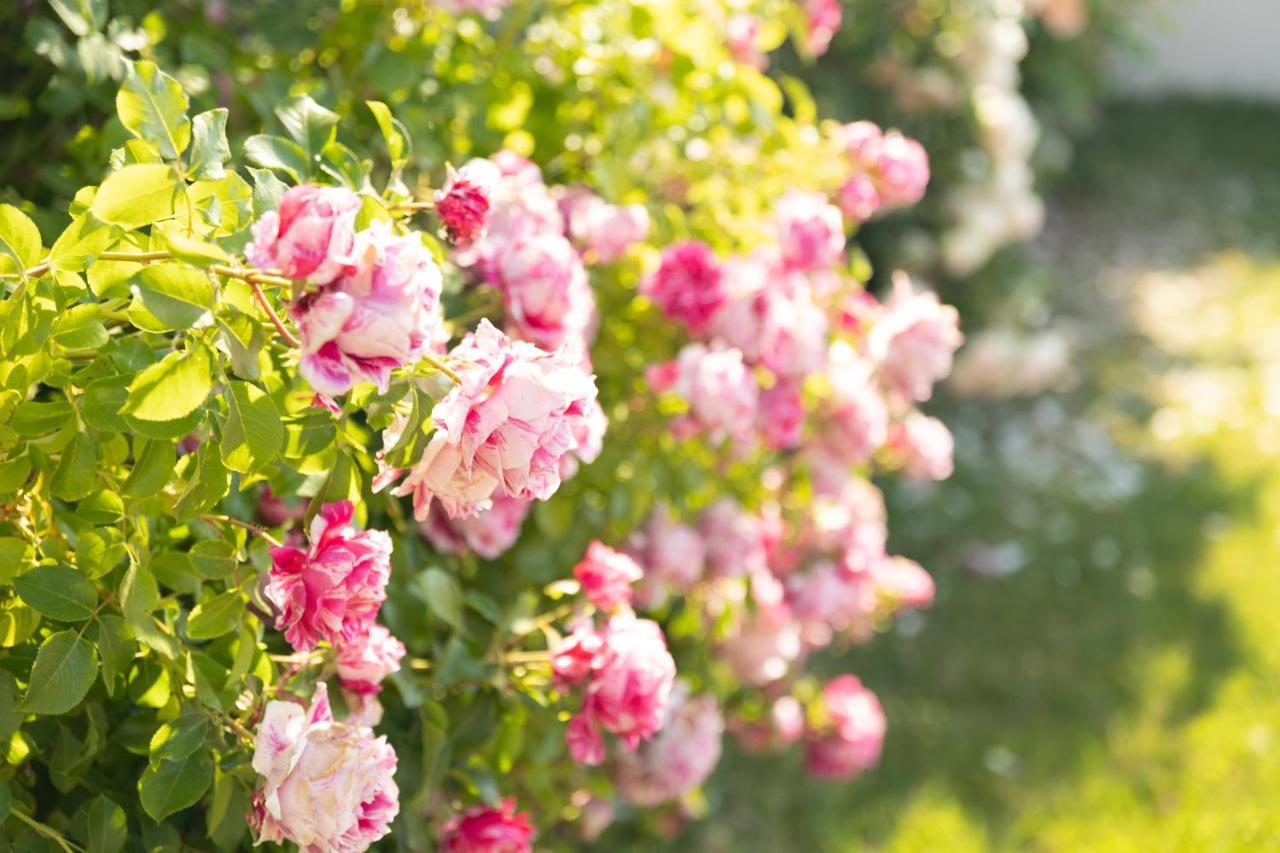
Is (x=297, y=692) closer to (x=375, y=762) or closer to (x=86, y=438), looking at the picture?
(x=375, y=762)

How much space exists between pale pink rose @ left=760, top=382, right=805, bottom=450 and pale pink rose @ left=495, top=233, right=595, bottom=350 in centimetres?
47

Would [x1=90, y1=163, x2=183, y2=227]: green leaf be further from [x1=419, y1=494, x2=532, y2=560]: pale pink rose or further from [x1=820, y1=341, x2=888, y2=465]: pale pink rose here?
[x1=820, y1=341, x2=888, y2=465]: pale pink rose

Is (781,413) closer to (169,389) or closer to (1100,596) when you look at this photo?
(169,389)

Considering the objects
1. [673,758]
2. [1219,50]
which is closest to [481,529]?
[673,758]

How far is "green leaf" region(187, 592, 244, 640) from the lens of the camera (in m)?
1.06

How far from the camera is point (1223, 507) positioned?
11.1 ft

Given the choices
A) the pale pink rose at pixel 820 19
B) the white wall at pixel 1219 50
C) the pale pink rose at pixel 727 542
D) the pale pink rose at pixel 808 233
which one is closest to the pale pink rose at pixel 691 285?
the pale pink rose at pixel 808 233

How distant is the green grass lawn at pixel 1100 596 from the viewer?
7.75 feet

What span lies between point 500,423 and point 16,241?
0.34 metres

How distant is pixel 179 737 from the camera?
1.02 metres

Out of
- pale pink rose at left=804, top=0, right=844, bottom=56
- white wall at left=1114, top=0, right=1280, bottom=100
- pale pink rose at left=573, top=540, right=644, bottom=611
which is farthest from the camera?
white wall at left=1114, top=0, right=1280, bottom=100

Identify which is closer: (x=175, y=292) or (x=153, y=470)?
(x=175, y=292)

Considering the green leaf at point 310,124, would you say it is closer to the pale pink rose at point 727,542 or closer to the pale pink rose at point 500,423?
the pale pink rose at point 500,423

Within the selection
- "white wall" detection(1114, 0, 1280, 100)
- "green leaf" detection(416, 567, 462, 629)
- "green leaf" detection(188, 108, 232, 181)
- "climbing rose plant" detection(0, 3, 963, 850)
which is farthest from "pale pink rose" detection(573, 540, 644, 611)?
"white wall" detection(1114, 0, 1280, 100)
